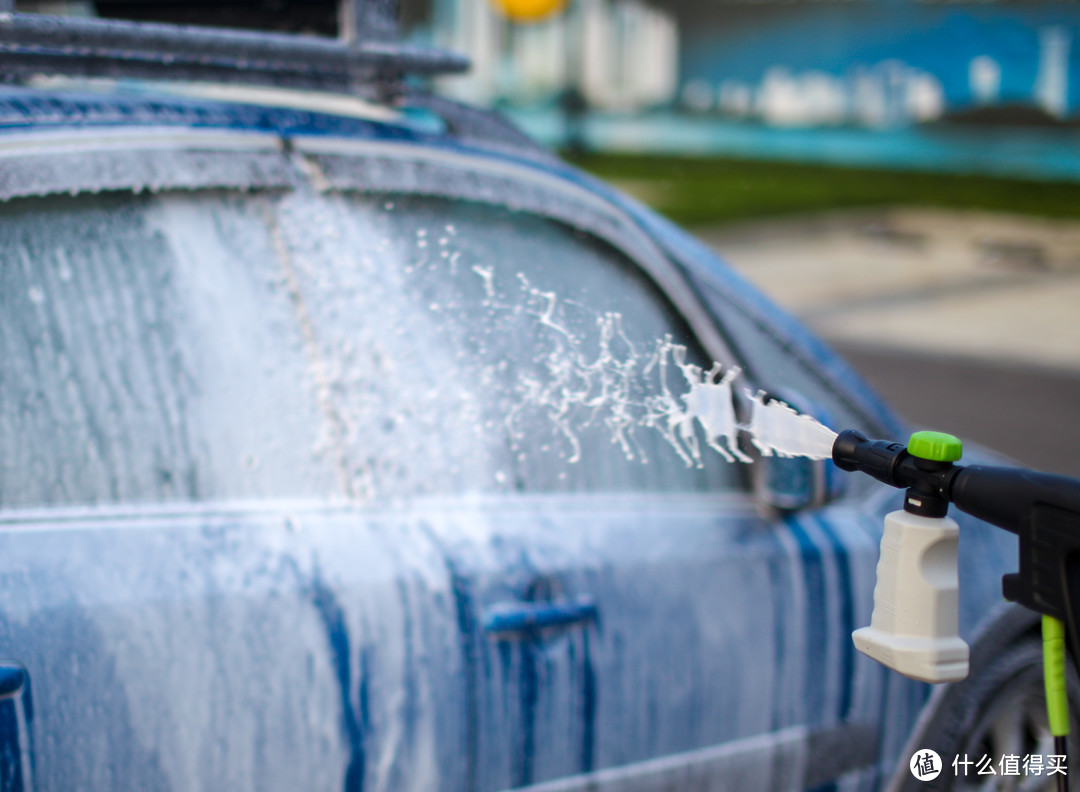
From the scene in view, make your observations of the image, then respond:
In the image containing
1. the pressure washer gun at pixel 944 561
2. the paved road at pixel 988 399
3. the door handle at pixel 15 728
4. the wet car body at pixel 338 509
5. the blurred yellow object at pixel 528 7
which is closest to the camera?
the pressure washer gun at pixel 944 561

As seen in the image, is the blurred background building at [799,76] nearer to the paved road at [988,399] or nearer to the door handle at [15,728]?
the paved road at [988,399]

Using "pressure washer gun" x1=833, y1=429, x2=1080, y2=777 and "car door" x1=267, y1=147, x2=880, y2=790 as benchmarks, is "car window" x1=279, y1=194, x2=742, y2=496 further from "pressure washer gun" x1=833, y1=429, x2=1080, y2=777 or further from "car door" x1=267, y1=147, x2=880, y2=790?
"pressure washer gun" x1=833, y1=429, x2=1080, y2=777

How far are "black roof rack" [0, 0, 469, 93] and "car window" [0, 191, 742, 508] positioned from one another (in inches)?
11.1

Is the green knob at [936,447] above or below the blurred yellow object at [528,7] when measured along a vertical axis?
below

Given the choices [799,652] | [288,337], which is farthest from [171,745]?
[799,652]

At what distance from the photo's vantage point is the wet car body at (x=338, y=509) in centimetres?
156

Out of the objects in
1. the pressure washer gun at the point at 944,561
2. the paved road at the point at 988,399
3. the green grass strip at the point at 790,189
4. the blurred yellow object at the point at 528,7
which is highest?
the blurred yellow object at the point at 528,7

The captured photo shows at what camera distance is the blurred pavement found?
7230 millimetres

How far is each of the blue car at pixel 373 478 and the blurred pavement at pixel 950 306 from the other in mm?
4665

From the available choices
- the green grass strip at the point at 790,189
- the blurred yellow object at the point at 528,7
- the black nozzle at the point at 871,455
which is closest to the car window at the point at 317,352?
the black nozzle at the point at 871,455

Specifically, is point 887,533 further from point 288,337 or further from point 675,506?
point 288,337

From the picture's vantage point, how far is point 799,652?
2102 millimetres

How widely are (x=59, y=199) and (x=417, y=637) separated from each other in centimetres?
82

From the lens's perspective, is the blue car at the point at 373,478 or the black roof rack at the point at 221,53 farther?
the black roof rack at the point at 221,53
